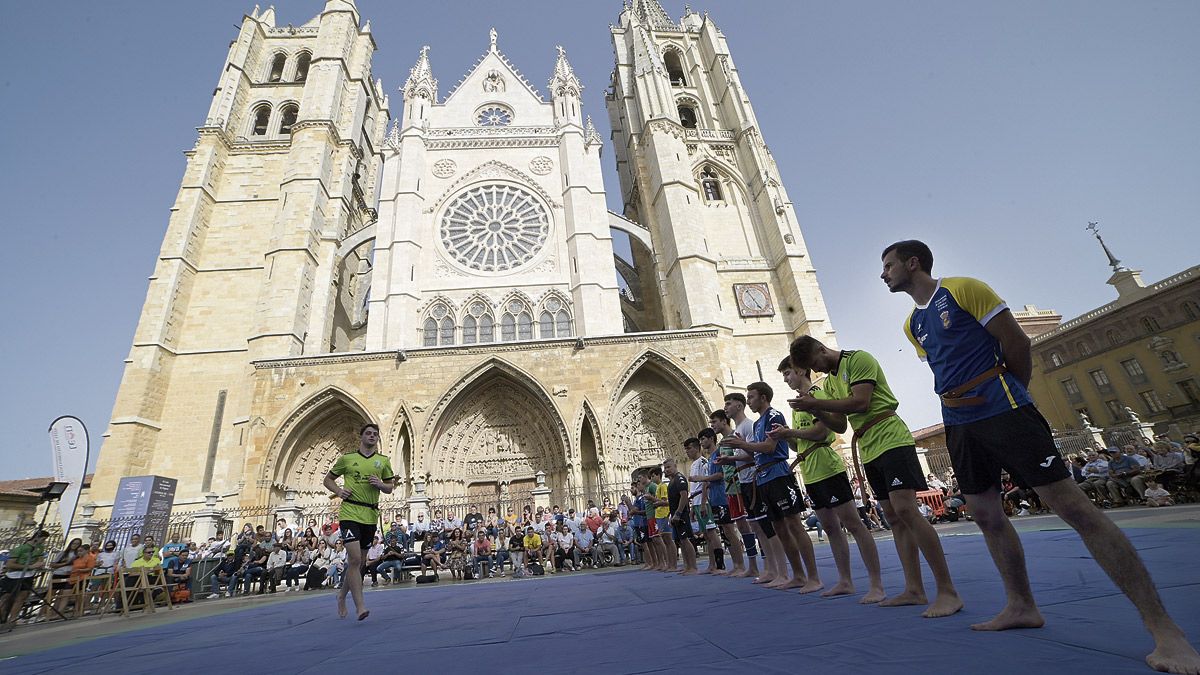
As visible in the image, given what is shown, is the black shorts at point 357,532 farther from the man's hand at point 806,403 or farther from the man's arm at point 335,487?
the man's hand at point 806,403

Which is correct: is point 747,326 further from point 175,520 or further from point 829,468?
point 175,520

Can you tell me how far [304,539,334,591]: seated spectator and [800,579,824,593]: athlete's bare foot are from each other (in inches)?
363

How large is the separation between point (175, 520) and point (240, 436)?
2546 millimetres

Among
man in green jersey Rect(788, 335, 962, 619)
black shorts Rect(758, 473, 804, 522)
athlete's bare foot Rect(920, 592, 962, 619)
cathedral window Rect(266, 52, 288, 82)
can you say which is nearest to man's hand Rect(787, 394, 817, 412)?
man in green jersey Rect(788, 335, 962, 619)

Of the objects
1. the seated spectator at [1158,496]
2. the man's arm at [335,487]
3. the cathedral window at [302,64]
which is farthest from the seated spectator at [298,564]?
the cathedral window at [302,64]

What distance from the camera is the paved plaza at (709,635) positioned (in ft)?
4.81

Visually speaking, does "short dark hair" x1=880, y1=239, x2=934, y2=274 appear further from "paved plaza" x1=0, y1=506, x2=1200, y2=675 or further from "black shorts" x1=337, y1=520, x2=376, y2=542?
"black shorts" x1=337, y1=520, x2=376, y2=542

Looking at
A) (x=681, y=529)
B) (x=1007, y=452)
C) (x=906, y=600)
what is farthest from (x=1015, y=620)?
(x=681, y=529)

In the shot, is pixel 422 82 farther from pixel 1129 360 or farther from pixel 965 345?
pixel 1129 360

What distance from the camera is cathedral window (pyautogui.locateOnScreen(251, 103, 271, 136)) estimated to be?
21.6m

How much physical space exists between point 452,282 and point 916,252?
15568 millimetres

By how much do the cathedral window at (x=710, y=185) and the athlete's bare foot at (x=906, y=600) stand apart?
19.0 meters

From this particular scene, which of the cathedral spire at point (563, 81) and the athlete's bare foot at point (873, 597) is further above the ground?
the cathedral spire at point (563, 81)

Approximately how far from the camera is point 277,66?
2391cm
